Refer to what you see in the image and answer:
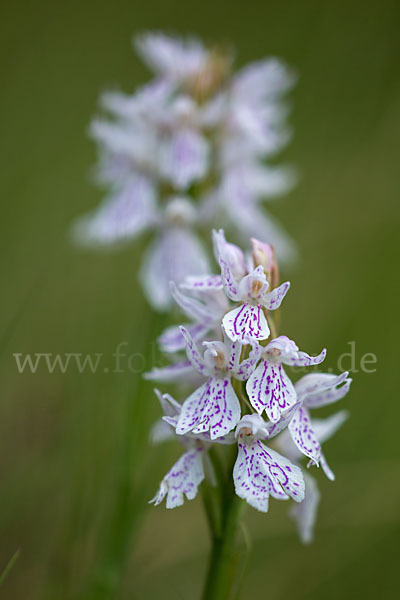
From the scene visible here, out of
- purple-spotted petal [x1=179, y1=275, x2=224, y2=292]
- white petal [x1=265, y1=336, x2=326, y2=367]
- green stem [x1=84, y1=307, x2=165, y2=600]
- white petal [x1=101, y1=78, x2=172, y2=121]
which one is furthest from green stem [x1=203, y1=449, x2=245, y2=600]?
white petal [x1=101, y1=78, x2=172, y2=121]

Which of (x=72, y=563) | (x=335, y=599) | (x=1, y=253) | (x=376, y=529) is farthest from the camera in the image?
A: (x=1, y=253)

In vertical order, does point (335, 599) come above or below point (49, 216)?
below

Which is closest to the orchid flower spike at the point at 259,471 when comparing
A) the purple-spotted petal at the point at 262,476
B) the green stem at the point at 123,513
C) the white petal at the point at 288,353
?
the purple-spotted petal at the point at 262,476

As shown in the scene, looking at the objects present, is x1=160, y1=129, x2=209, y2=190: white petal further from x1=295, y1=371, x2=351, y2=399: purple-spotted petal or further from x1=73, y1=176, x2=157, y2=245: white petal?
x1=295, y1=371, x2=351, y2=399: purple-spotted petal

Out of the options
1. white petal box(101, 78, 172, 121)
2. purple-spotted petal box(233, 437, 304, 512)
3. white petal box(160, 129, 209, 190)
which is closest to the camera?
purple-spotted petal box(233, 437, 304, 512)

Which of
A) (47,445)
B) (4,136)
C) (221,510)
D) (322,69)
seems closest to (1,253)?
(4,136)

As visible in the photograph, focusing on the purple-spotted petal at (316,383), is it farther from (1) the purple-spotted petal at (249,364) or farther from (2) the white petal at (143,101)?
(2) the white petal at (143,101)

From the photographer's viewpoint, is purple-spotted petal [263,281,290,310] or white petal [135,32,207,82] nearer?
purple-spotted petal [263,281,290,310]

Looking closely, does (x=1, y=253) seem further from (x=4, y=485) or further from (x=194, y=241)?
(x=4, y=485)
